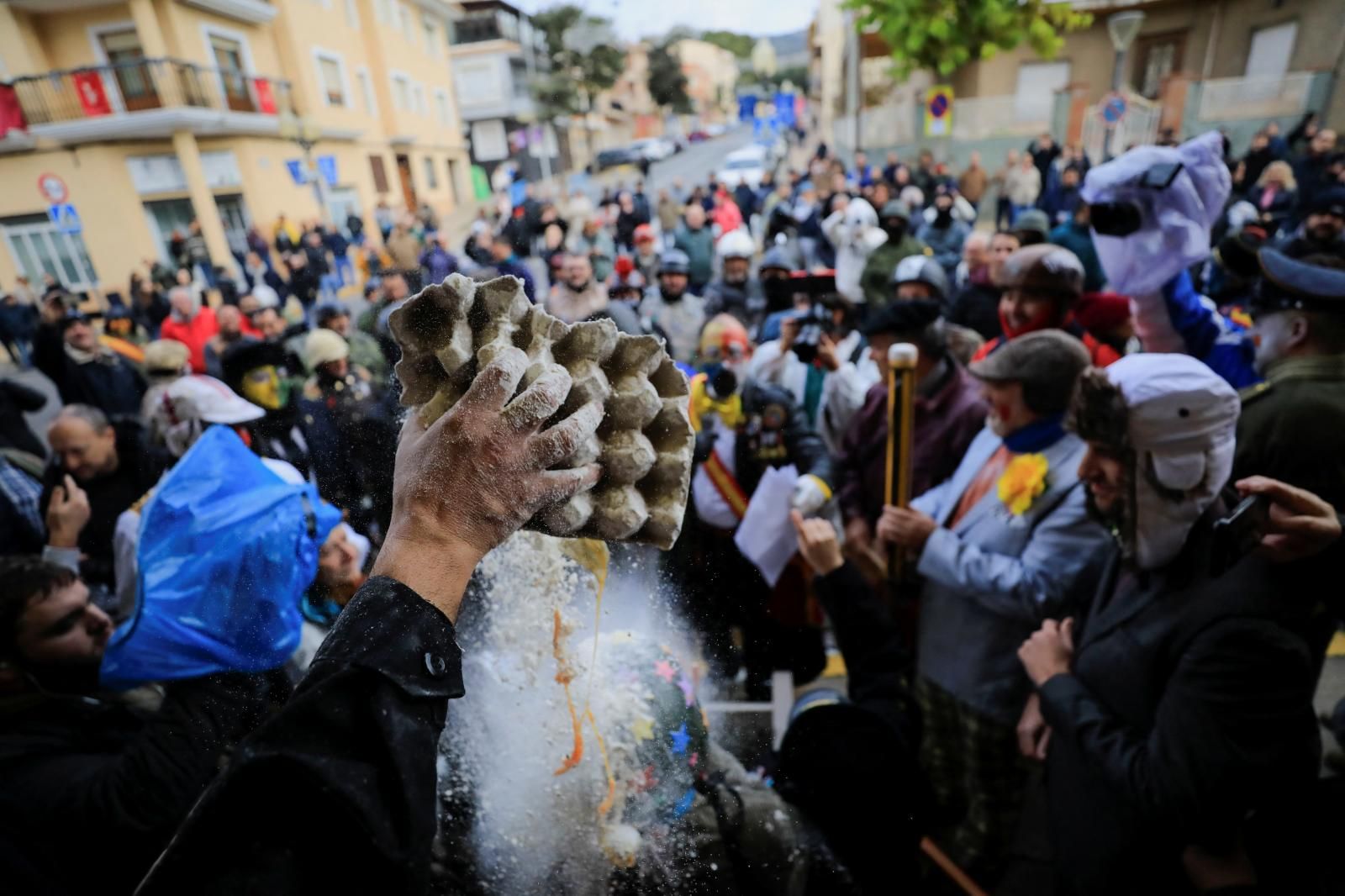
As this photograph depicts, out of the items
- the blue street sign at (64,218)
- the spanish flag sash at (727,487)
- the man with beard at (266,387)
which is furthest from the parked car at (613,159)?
Answer: the spanish flag sash at (727,487)

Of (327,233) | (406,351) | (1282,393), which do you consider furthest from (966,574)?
(327,233)

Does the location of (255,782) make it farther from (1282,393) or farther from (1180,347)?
(1180,347)

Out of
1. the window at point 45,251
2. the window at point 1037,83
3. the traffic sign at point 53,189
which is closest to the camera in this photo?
the traffic sign at point 53,189

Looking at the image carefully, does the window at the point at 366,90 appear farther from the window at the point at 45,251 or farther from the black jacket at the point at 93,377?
the black jacket at the point at 93,377

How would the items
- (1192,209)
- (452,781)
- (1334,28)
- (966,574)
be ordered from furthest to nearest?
(1334,28) < (1192,209) < (966,574) < (452,781)

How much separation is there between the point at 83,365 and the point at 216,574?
622 cm

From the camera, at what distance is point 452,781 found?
1.32 meters

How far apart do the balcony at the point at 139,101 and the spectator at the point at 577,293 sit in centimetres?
1543

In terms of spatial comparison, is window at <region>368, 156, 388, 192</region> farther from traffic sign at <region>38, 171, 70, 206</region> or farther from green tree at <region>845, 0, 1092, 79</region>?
green tree at <region>845, 0, 1092, 79</region>

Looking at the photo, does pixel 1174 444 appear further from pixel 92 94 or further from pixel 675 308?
pixel 92 94

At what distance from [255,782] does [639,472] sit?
62 centimetres

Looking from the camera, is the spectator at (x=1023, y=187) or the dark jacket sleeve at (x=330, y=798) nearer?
the dark jacket sleeve at (x=330, y=798)

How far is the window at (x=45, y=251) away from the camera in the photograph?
13.7 metres

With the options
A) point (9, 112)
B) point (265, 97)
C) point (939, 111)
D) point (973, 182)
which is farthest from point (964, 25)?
point (9, 112)
